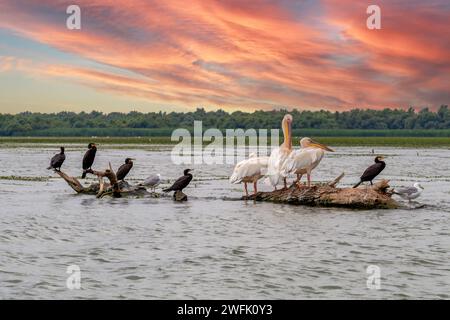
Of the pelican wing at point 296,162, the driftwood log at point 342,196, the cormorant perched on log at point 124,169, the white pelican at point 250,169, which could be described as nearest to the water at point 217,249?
the driftwood log at point 342,196

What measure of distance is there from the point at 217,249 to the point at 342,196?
6.76 m

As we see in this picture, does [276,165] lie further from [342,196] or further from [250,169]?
[342,196]

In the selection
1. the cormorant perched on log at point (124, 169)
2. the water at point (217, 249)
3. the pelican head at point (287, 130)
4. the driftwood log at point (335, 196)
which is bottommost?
the water at point (217, 249)

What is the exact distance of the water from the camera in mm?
10586

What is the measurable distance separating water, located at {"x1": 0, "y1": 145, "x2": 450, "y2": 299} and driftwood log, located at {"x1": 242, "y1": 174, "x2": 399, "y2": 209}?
320 millimetres

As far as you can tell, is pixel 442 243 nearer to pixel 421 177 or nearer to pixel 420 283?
pixel 420 283

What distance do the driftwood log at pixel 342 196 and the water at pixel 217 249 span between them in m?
0.32

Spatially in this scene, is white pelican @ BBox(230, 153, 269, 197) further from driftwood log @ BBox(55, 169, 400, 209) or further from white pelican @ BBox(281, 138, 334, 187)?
white pelican @ BBox(281, 138, 334, 187)

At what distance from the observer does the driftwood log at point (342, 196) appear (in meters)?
19.1

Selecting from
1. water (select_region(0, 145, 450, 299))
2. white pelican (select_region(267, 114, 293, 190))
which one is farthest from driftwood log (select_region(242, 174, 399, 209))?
white pelican (select_region(267, 114, 293, 190))

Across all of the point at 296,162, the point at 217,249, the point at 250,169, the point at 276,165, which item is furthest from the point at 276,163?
the point at 217,249

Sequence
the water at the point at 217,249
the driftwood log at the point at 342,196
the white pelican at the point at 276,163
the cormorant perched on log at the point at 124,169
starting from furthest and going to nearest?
the cormorant perched on log at the point at 124,169
the white pelican at the point at 276,163
the driftwood log at the point at 342,196
the water at the point at 217,249

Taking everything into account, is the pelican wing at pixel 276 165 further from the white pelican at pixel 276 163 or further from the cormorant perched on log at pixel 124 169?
the cormorant perched on log at pixel 124 169
